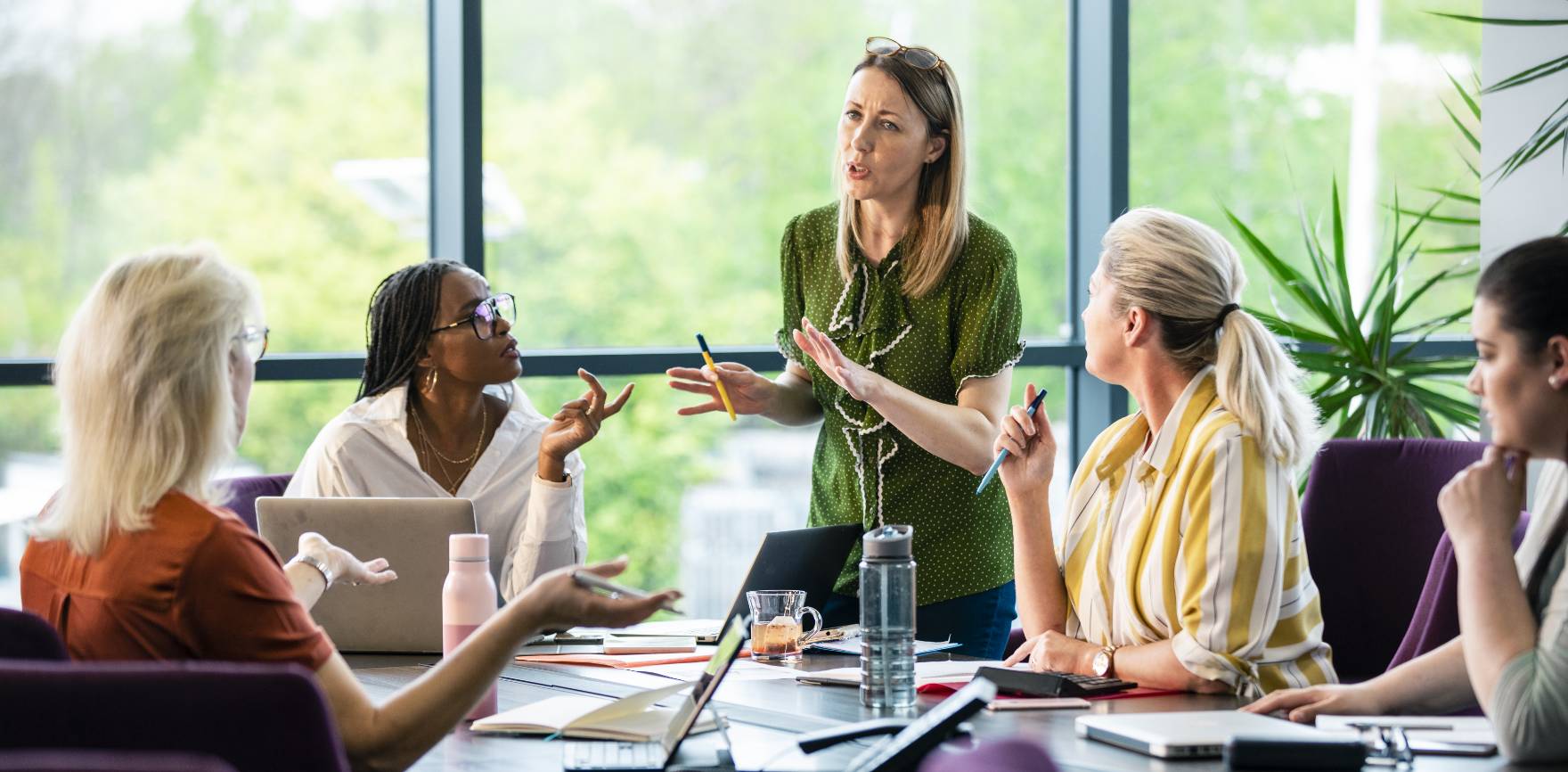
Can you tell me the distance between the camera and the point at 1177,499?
220cm

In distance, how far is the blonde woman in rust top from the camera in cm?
154

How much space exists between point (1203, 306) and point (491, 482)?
52.6 inches

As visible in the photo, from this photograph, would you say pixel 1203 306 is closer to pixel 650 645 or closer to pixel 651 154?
pixel 650 645

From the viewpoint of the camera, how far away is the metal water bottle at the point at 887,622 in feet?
6.50

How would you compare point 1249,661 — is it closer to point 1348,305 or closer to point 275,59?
point 1348,305

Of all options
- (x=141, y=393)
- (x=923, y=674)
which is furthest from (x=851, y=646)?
(x=141, y=393)

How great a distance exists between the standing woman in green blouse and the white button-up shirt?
1.08ft

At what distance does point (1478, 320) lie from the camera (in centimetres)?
183

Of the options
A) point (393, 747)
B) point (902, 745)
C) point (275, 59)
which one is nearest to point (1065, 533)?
point (902, 745)

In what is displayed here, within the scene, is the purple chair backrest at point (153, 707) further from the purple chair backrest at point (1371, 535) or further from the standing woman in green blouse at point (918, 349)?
the purple chair backrest at point (1371, 535)

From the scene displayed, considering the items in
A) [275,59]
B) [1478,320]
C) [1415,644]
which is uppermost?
[275,59]

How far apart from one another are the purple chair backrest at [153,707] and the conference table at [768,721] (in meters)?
0.49

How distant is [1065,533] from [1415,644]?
599mm

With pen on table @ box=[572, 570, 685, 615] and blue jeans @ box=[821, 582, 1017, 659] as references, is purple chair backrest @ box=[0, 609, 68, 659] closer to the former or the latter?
pen on table @ box=[572, 570, 685, 615]
